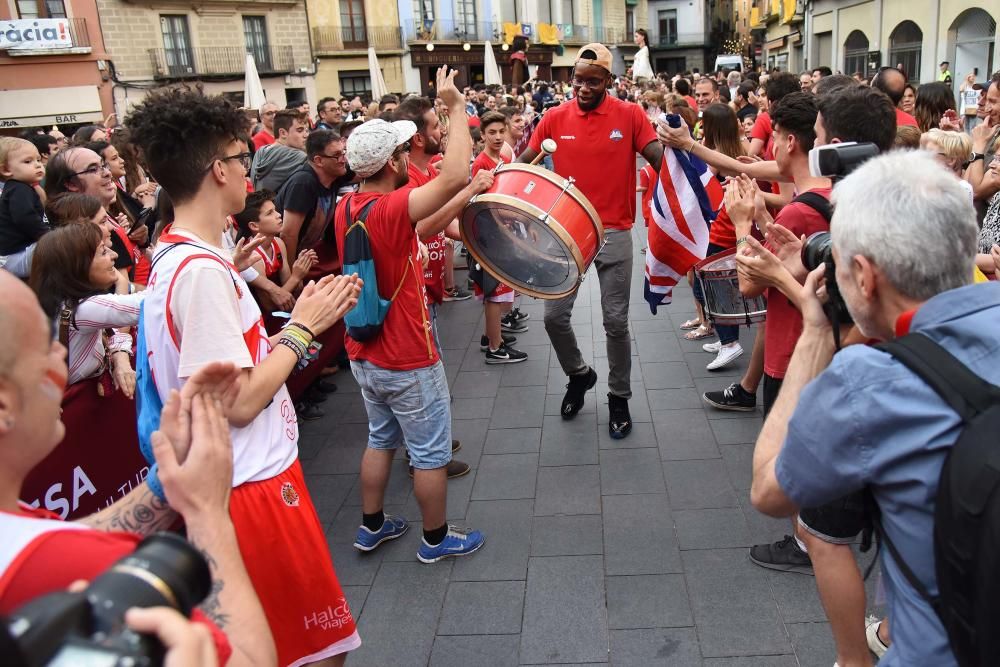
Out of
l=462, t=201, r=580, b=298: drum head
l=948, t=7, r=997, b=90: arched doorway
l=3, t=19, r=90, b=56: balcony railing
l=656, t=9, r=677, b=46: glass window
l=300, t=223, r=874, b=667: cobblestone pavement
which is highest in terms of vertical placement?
l=656, t=9, r=677, b=46: glass window

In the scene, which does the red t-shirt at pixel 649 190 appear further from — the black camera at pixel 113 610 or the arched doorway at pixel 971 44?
the arched doorway at pixel 971 44

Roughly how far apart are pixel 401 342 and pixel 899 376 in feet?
7.89

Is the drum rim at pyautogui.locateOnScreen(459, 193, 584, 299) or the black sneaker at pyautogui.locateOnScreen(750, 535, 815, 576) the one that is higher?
the drum rim at pyautogui.locateOnScreen(459, 193, 584, 299)

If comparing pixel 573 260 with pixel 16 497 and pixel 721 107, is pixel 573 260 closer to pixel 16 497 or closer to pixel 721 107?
pixel 16 497

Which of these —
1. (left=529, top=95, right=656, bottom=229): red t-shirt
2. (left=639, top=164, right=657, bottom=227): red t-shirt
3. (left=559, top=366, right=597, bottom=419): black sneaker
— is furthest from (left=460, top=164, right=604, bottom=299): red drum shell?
(left=639, top=164, right=657, bottom=227): red t-shirt

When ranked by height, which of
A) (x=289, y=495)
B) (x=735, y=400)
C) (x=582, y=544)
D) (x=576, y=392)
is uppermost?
(x=289, y=495)

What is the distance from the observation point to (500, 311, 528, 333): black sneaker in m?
7.31

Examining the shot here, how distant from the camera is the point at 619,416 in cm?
495

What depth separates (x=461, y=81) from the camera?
4059 centimetres

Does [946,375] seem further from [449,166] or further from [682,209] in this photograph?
[682,209]

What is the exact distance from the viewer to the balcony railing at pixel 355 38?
116ft

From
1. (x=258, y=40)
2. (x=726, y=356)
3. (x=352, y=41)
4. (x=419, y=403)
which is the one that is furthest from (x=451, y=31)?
(x=419, y=403)

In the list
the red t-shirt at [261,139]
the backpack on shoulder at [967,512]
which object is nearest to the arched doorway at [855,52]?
the red t-shirt at [261,139]

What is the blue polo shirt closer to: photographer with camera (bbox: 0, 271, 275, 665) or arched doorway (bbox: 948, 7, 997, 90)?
photographer with camera (bbox: 0, 271, 275, 665)
